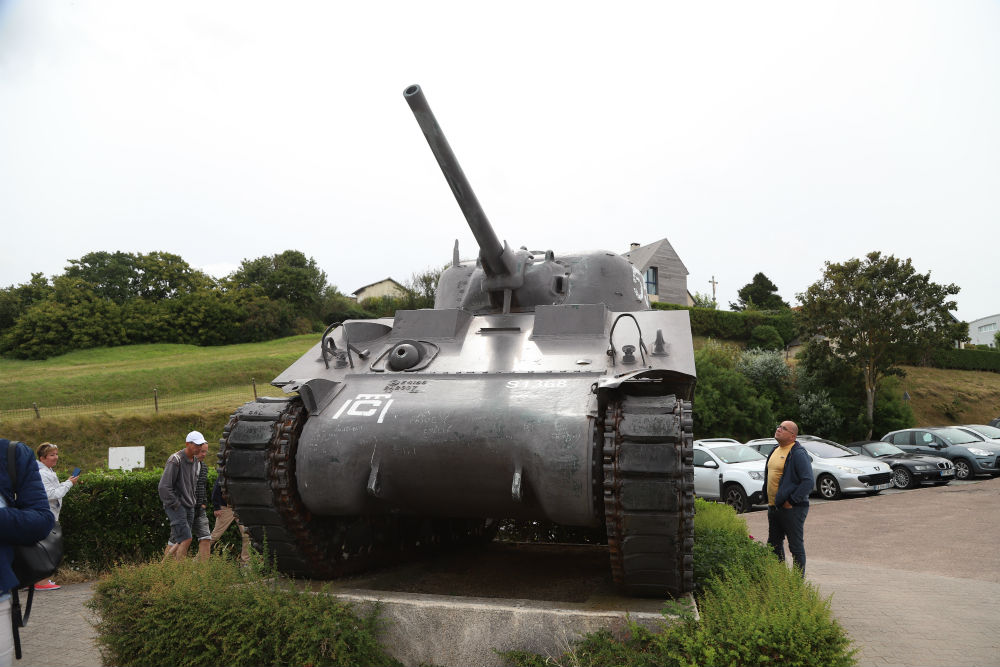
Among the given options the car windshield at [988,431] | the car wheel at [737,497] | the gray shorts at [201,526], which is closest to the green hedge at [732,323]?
the car windshield at [988,431]

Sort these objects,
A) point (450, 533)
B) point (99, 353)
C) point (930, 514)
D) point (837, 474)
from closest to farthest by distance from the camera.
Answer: point (450, 533) → point (930, 514) → point (837, 474) → point (99, 353)

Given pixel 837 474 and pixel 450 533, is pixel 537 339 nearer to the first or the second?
pixel 450 533

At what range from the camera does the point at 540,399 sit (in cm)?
489

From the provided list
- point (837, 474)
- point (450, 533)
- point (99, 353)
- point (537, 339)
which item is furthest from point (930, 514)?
point (99, 353)

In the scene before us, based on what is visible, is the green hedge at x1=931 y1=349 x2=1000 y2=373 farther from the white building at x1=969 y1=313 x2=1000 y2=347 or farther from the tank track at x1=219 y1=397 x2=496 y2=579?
the tank track at x1=219 y1=397 x2=496 y2=579

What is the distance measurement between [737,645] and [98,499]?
7707 mm

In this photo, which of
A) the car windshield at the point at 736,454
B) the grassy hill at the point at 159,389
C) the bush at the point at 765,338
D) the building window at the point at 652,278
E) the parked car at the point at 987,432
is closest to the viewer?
the car windshield at the point at 736,454

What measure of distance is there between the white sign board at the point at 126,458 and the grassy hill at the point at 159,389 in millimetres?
7951

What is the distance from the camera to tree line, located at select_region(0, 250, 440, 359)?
38781mm

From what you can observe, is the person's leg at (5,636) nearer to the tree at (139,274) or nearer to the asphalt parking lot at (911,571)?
the asphalt parking lot at (911,571)

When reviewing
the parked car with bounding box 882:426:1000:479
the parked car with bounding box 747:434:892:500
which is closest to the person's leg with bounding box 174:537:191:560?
the parked car with bounding box 747:434:892:500

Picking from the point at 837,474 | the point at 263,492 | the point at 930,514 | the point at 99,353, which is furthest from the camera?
the point at 99,353

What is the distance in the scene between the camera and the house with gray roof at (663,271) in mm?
45312

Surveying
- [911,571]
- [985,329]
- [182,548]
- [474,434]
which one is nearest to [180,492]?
[182,548]
